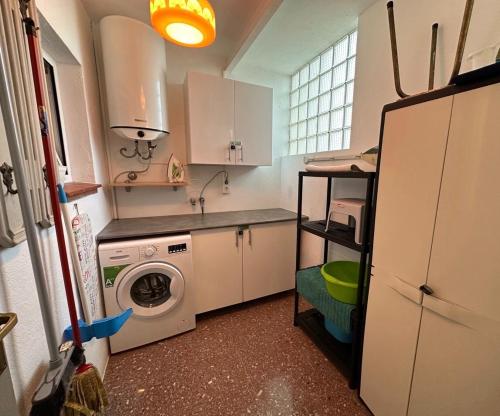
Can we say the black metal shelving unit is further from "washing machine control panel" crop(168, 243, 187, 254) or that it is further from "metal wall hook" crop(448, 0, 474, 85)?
"washing machine control panel" crop(168, 243, 187, 254)

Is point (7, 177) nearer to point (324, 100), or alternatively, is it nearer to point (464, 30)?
point (464, 30)

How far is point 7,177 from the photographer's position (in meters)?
0.54

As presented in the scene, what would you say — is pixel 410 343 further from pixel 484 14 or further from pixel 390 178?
pixel 484 14

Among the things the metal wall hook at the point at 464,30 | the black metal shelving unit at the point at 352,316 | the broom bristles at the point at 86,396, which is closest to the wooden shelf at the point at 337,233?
the black metal shelving unit at the point at 352,316

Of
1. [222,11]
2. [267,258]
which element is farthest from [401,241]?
[222,11]

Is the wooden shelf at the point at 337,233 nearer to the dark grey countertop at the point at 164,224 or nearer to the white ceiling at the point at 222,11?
the dark grey countertop at the point at 164,224

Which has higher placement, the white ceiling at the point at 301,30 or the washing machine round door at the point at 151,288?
the white ceiling at the point at 301,30

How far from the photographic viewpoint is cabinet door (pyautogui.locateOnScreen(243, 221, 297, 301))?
6.22ft

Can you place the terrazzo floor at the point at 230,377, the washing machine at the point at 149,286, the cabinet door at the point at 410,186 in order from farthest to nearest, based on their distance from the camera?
the washing machine at the point at 149,286 → the terrazzo floor at the point at 230,377 → the cabinet door at the point at 410,186

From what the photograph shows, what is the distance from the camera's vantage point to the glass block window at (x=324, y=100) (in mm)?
A: 1748

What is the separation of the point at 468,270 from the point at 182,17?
1393 mm

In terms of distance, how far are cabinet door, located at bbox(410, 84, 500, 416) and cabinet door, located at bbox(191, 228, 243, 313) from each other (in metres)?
1.32

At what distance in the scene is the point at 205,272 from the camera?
69.4 inches

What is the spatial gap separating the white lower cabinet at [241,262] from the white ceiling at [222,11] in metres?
1.63
